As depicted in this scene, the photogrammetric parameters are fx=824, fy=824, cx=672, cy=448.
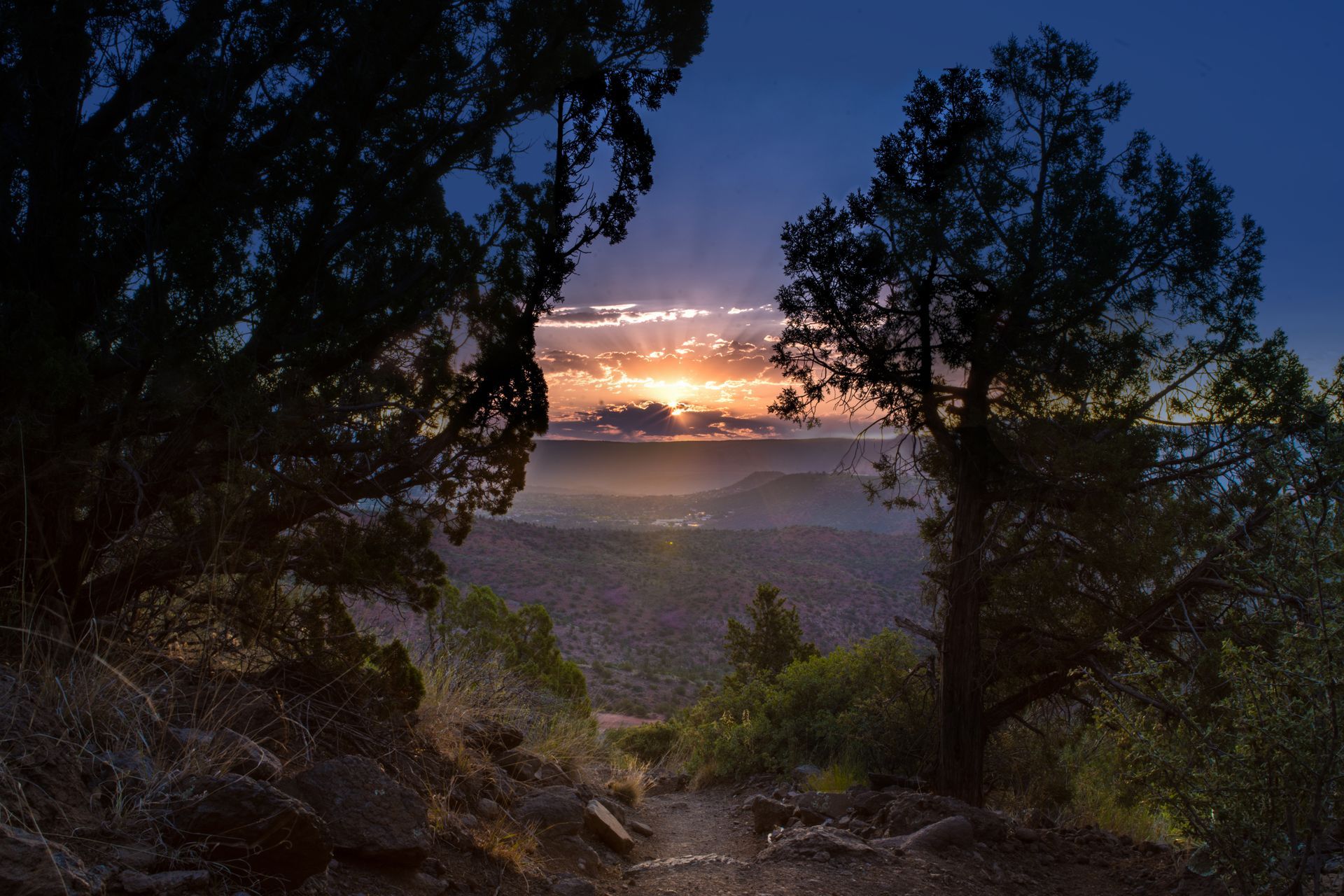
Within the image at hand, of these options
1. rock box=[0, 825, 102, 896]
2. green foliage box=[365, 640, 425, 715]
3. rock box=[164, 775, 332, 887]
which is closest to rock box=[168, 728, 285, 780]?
rock box=[164, 775, 332, 887]

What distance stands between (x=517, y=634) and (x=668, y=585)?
42489mm

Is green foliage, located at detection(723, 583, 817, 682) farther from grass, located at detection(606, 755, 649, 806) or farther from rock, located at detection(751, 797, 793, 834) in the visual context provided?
rock, located at detection(751, 797, 793, 834)

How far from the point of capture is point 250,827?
3166 mm

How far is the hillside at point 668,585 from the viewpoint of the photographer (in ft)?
149

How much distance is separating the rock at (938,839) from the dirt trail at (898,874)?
0.39 feet

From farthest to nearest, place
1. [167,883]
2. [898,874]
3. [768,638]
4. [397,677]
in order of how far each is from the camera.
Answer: [768,638], [397,677], [898,874], [167,883]

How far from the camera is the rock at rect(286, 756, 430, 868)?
3.97 metres

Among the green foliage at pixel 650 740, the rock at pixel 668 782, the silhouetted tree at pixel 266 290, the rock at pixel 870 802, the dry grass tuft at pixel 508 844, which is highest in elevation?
the silhouetted tree at pixel 266 290

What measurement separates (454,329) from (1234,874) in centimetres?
694

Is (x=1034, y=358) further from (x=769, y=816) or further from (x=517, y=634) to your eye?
(x=517, y=634)

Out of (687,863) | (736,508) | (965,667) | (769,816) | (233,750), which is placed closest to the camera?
(233,750)

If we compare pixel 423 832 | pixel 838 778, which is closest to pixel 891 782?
pixel 838 778

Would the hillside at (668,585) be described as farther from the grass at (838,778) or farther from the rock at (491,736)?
the rock at (491,736)

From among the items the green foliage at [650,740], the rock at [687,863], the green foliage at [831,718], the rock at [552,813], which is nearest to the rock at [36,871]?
the rock at [552,813]
